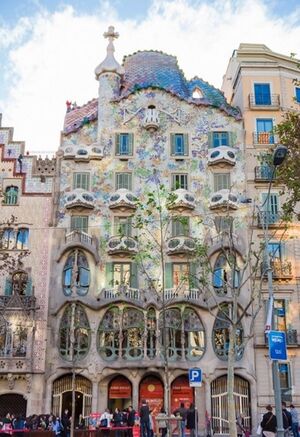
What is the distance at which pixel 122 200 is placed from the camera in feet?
120

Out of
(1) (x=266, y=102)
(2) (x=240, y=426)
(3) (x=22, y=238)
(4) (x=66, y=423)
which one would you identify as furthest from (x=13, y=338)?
(1) (x=266, y=102)

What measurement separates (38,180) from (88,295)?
8.58 meters

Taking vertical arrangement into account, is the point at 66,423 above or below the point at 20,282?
below

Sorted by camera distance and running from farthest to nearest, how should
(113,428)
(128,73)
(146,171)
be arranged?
(128,73) < (146,171) < (113,428)

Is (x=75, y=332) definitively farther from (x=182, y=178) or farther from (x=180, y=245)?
(x=182, y=178)

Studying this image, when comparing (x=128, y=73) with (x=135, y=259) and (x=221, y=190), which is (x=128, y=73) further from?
(x=135, y=259)

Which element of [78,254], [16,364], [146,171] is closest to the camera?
[16,364]

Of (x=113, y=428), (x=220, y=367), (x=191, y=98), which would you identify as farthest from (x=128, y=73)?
(x=113, y=428)

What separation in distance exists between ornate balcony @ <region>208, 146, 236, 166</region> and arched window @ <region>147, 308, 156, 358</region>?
10715 mm

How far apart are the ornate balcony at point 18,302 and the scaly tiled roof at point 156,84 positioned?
39.7ft

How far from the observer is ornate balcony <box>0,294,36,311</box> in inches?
1352

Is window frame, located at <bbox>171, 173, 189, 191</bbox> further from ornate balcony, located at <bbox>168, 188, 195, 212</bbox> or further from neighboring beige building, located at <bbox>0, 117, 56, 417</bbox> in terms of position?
neighboring beige building, located at <bbox>0, 117, 56, 417</bbox>

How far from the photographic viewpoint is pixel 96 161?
3838cm

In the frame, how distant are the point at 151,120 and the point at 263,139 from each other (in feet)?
25.1
